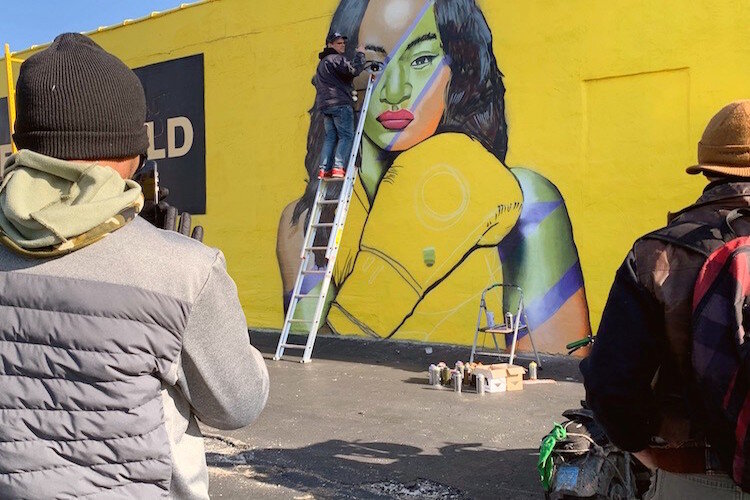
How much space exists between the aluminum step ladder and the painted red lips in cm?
29

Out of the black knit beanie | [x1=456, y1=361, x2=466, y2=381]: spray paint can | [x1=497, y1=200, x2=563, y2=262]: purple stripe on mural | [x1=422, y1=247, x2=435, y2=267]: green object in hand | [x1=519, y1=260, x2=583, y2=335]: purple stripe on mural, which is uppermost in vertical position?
the black knit beanie

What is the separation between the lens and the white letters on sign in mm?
11883

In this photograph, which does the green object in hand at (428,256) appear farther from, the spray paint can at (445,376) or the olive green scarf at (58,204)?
the olive green scarf at (58,204)

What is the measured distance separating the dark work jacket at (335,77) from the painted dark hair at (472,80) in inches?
46.6

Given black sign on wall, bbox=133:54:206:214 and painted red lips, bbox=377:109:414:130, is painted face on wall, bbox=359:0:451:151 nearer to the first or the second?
painted red lips, bbox=377:109:414:130

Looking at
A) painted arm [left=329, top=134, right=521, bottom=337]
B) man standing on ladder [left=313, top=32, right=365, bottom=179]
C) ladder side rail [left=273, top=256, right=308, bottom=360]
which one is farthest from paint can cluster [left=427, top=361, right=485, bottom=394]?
man standing on ladder [left=313, top=32, right=365, bottom=179]

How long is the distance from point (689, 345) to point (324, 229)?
8.35m

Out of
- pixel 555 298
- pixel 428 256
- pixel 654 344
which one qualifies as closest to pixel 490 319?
pixel 555 298

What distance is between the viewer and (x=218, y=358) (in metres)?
1.59

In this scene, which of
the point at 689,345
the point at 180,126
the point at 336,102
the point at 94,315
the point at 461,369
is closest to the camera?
the point at 94,315

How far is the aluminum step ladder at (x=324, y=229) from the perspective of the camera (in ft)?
29.6

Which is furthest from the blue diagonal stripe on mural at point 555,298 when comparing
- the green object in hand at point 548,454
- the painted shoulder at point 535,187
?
the green object in hand at point 548,454

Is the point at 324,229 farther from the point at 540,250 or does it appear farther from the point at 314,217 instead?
the point at 540,250

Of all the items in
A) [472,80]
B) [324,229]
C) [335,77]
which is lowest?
[324,229]
